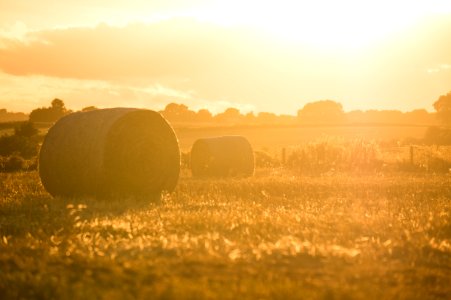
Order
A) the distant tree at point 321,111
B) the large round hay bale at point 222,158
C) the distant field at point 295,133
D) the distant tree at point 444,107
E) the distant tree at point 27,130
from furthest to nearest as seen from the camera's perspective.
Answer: the distant tree at point 321,111, the distant tree at point 444,107, the distant field at point 295,133, the distant tree at point 27,130, the large round hay bale at point 222,158

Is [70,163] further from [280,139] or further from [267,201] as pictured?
[280,139]

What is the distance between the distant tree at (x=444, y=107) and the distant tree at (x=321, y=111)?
44.8 feet

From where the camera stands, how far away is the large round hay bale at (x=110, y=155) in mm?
13258

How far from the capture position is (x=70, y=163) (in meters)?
13.4

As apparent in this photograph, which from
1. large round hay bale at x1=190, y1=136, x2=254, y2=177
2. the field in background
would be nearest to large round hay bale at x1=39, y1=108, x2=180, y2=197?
the field in background

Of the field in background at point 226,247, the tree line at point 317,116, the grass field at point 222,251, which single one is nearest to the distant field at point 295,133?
the tree line at point 317,116

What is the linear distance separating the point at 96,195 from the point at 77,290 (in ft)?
26.3

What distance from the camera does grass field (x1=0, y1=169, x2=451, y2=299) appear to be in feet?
18.7

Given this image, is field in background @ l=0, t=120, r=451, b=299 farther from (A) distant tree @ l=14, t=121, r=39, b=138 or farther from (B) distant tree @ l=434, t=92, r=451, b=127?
(B) distant tree @ l=434, t=92, r=451, b=127

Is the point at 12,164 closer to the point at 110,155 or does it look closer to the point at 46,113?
the point at 110,155

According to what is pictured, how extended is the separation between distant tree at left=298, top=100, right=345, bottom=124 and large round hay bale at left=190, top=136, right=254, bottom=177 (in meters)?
64.5

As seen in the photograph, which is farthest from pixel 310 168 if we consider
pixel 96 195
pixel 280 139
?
pixel 280 139

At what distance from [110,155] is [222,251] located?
23.6 ft

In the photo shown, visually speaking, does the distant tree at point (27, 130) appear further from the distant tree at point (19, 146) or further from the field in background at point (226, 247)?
the field in background at point (226, 247)
